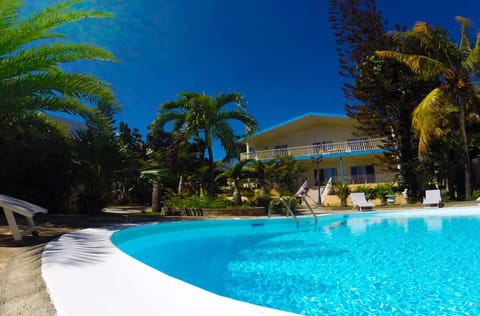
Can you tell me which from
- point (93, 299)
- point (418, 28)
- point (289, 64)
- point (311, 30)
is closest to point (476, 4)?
point (418, 28)

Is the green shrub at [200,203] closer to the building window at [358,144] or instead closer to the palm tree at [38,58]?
the palm tree at [38,58]

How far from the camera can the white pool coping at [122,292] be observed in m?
1.97

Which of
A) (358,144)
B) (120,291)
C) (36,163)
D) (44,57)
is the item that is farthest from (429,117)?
(36,163)

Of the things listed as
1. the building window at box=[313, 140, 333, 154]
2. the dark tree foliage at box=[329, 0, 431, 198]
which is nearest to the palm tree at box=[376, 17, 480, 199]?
the dark tree foliage at box=[329, 0, 431, 198]

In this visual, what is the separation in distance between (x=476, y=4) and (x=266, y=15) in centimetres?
1121

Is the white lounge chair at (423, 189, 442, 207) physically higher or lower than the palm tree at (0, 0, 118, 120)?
lower

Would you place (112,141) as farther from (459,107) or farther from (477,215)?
(459,107)

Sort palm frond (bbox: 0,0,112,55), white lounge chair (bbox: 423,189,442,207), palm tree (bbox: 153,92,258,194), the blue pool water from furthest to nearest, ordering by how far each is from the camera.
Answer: palm tree (bbox: 153,92,258,194), white lounge chair (bbox: 423,189,442,207), palm frond (bbox: 0,0,112,55), the blue pool water

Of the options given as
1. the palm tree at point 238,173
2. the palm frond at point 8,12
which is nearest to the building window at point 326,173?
the palm tree at point 238,173

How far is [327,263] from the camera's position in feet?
16.8

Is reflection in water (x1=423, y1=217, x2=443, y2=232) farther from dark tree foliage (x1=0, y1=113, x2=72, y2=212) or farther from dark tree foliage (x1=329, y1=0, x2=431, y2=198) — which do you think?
dark tree foliage (x1=0, y1=113, x2=72, y2=212)

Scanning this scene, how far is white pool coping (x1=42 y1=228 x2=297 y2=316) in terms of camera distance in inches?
77.4

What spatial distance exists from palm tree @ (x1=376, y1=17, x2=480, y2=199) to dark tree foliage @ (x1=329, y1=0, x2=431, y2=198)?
4.71 ft

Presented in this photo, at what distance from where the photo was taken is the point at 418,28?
55.2ft
